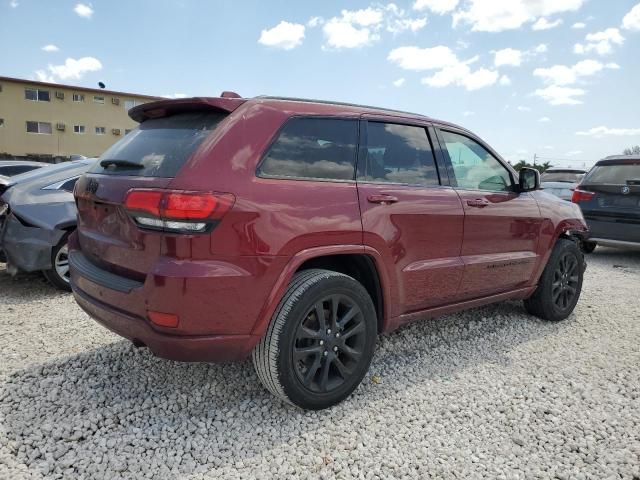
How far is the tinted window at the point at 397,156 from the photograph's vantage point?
9.89 feet

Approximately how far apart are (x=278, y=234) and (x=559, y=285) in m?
3.30

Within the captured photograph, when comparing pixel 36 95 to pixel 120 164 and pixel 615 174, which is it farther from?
pixel 120 164

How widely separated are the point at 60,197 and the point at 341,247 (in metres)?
3.62

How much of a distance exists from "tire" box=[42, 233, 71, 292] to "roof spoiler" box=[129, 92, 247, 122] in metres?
2.40

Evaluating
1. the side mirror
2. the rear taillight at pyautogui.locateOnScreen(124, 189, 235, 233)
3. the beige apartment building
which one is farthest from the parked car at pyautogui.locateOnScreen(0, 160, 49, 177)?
the beige apartment building

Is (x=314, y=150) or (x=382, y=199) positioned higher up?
(x=314, y=150)

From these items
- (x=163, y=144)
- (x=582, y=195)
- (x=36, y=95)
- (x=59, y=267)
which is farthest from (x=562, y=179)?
(x=36, y=95)

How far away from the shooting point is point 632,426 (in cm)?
274

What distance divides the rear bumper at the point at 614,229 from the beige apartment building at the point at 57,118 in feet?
115

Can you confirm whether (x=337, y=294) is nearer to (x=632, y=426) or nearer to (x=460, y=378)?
(x=460, y=378)

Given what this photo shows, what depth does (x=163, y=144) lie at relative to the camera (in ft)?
8.64

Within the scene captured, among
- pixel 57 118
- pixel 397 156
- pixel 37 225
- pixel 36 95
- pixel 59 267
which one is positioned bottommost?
pixel 59 267

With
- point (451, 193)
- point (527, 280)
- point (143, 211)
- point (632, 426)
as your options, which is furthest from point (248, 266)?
point (527, 280)

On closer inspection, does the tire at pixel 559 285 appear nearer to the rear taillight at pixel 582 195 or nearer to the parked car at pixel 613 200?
the parked car at pixel 613 200
